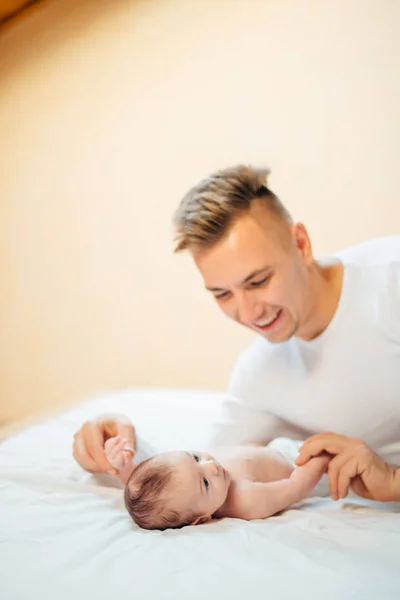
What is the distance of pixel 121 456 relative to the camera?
3.74 ft

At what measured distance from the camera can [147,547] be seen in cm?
88

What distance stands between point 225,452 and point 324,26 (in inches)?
52.9

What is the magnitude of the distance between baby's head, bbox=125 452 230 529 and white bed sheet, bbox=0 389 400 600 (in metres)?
0.03

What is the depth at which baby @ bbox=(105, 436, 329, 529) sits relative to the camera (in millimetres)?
964

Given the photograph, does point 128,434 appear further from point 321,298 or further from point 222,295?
point 321,298

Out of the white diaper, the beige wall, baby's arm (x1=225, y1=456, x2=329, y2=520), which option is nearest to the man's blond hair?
baby's arm (x1=225, y1=456, x2=329, y2=520)

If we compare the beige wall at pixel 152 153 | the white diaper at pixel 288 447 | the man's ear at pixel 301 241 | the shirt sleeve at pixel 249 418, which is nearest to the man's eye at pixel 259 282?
the man's ear at pixel 301 241

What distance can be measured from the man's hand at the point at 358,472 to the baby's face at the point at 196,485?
0.18m

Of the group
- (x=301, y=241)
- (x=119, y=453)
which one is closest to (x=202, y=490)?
(x=119, y=453)

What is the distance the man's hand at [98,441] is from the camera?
1179mm

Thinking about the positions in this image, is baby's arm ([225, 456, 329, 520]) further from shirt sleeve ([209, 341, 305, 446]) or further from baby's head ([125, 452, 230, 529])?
shirt sleeve ([209, 341, 305, 446])

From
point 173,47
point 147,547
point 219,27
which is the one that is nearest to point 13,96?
point 173,47

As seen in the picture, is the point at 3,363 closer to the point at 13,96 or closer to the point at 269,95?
the point at 13,96

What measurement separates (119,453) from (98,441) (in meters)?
0.07
